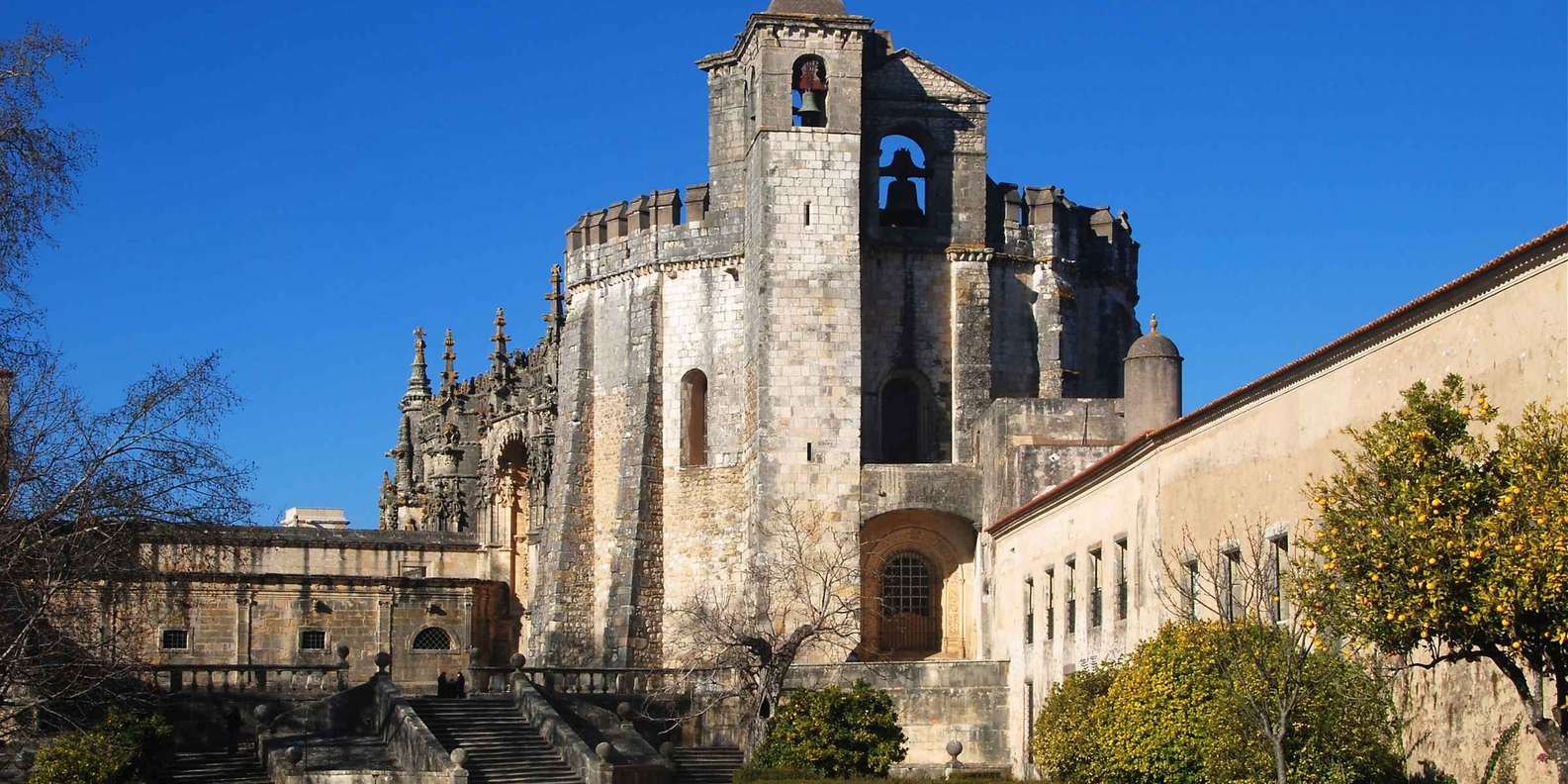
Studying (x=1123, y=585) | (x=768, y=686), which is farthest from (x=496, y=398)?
(x=1123, y=585)

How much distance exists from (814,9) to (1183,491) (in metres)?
18.8

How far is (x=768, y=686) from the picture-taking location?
38.7 metres

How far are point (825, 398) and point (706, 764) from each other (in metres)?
8.73

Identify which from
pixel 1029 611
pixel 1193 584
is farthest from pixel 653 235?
pixel 1193 584

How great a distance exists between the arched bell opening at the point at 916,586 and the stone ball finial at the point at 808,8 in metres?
10.4

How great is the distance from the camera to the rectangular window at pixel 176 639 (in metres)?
50.0

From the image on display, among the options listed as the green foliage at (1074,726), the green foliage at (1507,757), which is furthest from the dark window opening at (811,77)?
the green foliage at (1507,757)

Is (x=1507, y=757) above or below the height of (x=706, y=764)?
above

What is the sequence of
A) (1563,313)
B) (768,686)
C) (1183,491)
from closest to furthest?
(1563,313)
(1183,491)
(768,686)

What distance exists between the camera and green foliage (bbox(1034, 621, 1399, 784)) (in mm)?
22906

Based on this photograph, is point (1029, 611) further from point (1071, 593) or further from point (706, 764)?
point (706, 764)

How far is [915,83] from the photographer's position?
156ft

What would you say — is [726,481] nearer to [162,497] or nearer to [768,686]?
[768,686]

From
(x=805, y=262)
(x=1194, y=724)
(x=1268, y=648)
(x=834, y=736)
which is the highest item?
(x=805, y=262)
